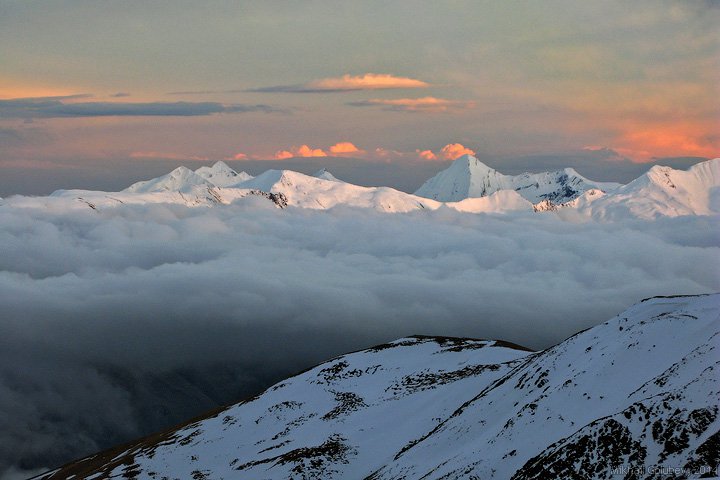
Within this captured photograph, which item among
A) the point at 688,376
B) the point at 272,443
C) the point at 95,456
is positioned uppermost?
the point at 688,376

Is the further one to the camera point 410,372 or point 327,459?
point 410,372

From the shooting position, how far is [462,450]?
3169 inches

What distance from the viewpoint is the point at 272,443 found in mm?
114312

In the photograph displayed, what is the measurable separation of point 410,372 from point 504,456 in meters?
60.8

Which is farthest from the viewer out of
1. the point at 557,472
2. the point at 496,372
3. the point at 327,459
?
the point at 496,372

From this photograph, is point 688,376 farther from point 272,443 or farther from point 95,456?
point 95,456

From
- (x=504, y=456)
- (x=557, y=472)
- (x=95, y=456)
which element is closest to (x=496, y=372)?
(x=504, y=456)

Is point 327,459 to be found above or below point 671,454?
below

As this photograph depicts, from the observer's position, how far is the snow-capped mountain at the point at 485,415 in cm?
6194

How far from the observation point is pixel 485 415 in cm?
8769

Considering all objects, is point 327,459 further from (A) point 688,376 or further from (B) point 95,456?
(B) point 95,456

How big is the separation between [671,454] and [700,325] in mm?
23739

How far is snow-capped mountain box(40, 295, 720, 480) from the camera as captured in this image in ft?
203

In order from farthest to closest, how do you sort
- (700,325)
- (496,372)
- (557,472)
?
(496,372)
(700,325)
(557,472)
